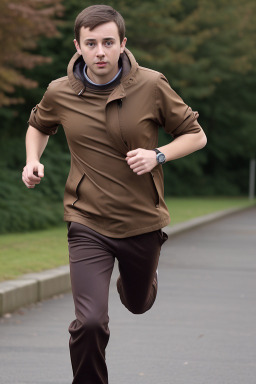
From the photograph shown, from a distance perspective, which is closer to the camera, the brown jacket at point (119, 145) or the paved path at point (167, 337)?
the brown jacket at point (119, 145)

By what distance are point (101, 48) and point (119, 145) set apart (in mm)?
461

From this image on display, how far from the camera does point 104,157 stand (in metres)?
4.63

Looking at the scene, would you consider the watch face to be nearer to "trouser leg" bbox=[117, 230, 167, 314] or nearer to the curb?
"trouser leg" bbox=[117, 230, 167, 314]

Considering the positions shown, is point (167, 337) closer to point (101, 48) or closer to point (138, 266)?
point (138, 266)

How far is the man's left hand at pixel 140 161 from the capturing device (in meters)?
4.28

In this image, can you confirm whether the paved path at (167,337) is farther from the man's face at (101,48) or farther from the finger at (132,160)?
the man's face at (101,48)

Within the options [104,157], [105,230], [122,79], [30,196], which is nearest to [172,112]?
[122,79]

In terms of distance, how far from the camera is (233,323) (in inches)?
328

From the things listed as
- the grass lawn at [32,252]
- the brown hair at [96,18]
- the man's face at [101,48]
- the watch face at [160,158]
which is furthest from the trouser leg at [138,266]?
the grass lawn at [32,252]

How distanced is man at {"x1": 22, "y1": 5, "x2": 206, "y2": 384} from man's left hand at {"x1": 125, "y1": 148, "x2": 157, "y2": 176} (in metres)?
0.14

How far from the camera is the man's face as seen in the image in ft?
14.9

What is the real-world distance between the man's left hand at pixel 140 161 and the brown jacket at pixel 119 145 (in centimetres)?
30

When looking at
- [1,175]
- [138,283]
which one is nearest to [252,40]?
[1,175]

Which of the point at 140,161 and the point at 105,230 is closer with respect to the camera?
the point at 140,161
